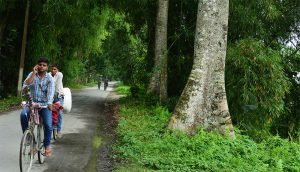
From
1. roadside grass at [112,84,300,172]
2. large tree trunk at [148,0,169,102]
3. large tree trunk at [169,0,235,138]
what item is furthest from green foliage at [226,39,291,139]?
large tree trunk at [169,0,235,138]

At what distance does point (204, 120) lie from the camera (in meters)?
9.85

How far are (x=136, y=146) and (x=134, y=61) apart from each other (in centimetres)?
1521

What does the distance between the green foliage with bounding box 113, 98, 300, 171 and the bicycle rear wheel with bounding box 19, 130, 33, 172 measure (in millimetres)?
1875

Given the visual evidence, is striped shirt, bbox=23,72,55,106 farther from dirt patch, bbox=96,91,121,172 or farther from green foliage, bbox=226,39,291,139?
green foliage, bbox=226,39,291,139

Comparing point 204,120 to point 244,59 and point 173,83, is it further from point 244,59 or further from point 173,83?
point 173,83

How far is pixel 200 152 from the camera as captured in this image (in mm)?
8359

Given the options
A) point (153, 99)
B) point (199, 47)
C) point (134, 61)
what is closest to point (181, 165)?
point (199, 47)

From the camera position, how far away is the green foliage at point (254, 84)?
45.4 feet

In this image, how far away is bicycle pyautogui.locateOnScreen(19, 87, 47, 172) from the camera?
255 inches

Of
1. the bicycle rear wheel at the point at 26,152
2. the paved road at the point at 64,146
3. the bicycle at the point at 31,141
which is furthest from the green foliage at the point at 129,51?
the bicycle rear wheel at the point at 26,152

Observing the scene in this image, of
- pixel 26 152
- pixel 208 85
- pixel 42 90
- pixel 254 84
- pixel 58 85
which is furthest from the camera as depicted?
pixel 254 84

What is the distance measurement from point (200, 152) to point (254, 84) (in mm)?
6393

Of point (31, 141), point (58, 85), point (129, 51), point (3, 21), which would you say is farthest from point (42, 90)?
point (129, 51)

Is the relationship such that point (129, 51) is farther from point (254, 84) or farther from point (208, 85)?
point (208, 85)
